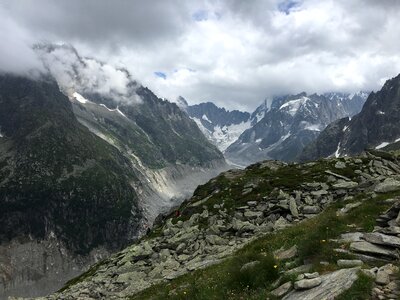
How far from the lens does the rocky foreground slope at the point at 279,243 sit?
18234 mm

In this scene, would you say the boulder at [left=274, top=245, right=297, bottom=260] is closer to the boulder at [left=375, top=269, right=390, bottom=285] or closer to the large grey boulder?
the large grey boulder

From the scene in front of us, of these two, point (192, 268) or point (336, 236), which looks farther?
point (192, 268)

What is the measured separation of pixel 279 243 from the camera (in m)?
28.7

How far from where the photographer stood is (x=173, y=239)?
51750 mm

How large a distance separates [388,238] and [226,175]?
224 feet

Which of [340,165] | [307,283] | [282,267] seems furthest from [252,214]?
[307,283]

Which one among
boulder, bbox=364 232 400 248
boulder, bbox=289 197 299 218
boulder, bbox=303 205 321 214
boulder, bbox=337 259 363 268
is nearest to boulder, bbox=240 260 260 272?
boulder, bbox=337 259 363 268

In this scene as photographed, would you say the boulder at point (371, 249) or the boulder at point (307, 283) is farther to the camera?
the boulder at point (371, 249)

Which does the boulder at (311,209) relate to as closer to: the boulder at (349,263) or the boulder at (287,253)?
the boulder at (287,253)

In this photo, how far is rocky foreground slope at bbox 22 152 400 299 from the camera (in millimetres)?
18234

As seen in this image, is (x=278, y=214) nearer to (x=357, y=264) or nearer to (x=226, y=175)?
(x=357, y=264)

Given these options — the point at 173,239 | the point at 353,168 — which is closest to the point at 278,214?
the point at 173,239

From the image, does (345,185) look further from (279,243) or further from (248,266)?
(248,266)

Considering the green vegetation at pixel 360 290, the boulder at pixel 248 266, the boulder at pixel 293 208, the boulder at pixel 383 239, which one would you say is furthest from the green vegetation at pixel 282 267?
the boulder at pixel 293 208
